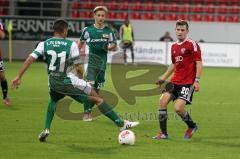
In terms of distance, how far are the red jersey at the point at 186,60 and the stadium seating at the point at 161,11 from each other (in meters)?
25.1

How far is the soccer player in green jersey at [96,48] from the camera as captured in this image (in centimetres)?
1294

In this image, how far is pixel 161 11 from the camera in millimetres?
35906

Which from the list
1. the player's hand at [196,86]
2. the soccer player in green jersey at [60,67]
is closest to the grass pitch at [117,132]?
the soccer player in green jersey at [60,67]

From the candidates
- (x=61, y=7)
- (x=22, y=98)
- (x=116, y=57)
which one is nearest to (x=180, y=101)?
(x=22, y=98)

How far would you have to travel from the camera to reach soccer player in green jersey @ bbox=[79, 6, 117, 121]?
1294 cm

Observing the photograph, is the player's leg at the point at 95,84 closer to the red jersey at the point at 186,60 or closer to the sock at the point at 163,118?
the sock at the point at 163,118

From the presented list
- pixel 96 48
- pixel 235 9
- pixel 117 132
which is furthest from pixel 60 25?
pixel 235 9

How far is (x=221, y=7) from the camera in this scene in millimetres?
35531

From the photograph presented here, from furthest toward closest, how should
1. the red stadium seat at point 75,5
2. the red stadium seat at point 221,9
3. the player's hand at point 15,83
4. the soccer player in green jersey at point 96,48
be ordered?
the red stadium seat at point 75,5, the red stadium seat at point 221,9, the soccer player in green jersey at point 96,48, the player's hand at point 15,83

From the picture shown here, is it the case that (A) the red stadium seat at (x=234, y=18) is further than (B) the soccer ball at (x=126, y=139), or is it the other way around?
(A) the red stadium seat at (x=234, y=18)

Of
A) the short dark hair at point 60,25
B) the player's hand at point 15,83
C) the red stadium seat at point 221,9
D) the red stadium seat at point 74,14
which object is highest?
the short dark hair at point 60,25

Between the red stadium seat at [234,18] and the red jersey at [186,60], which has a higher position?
the red jersey at [186,60]

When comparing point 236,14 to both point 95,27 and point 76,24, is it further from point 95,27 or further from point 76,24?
point 95,27

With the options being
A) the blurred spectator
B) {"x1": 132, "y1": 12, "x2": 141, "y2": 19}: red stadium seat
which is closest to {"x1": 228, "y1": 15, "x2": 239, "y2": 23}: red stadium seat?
the blurred spectator
